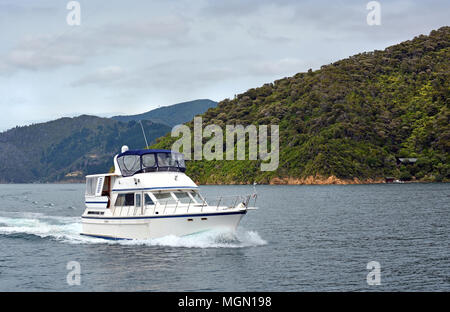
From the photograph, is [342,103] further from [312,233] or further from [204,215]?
[204,215]

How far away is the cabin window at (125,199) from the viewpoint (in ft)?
109

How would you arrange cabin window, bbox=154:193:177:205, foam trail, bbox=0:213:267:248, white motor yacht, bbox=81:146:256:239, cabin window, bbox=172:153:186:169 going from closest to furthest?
white motor yacht, bbox=81:146:256:239
foam trail, bbox=0:213:267:248
cabin window, bbox=154:193:177:205
cabin window, bbox=172:153:186:169

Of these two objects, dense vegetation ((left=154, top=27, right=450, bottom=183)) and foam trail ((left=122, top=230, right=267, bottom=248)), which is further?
dense vegetation ((left=154, top=27, right=450, bottom=183))

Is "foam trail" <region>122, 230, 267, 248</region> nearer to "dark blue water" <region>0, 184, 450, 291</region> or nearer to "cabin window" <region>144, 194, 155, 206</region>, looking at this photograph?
"dark blue water" <region>0, 184, 450, 291</region>

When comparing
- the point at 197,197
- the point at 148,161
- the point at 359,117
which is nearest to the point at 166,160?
the point at 148,161

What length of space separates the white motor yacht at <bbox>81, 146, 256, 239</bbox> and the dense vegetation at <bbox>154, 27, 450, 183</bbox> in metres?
106

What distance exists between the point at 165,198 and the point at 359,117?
12666 cm

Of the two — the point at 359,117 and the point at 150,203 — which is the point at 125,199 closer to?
the point at 150,203

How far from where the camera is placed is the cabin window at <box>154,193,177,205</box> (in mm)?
31969

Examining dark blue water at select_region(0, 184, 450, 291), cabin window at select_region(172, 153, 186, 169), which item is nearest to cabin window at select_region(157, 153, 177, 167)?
cabin window at select_region(172, 153, 186, 169)

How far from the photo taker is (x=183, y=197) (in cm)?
3253

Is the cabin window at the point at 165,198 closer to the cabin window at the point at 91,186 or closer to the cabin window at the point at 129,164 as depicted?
the cabin window at the point at 129,164

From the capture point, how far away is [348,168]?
5349 inches
